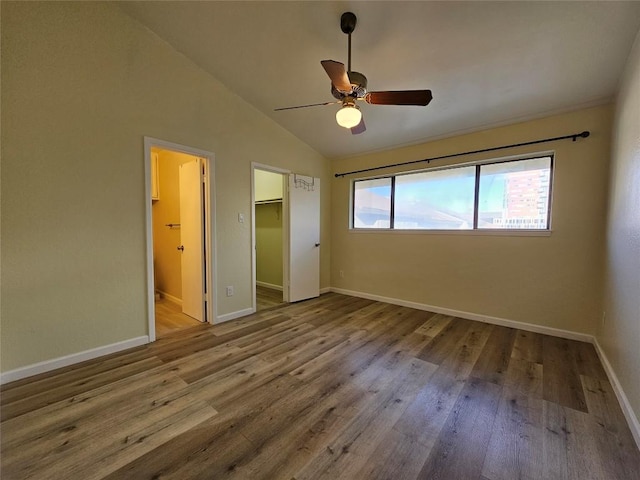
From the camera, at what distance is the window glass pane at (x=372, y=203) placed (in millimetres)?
4441

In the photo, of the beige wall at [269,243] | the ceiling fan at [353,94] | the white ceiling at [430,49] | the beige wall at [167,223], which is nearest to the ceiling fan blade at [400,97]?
the ceiling fan at [353,94]

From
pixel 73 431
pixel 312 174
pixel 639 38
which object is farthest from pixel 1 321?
pixel 639 38

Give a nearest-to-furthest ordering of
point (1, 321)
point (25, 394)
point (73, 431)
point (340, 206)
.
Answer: point (73, 431)
point (25, 394)
point (1, 321)
point (340, 206)

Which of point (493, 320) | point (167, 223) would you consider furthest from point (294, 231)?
point (493, 320)

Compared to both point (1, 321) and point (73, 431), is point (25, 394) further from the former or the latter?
point (73, 431)

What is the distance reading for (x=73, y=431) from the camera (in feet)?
5.18

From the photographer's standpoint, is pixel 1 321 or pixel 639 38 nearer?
pixel 639 38

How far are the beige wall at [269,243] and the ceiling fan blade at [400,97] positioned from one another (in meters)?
3.18

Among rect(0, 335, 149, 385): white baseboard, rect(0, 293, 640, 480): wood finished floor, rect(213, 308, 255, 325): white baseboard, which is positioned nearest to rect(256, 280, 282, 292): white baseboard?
rect(213, 308, 255, 325): white baseboard

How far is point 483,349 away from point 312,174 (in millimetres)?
3480

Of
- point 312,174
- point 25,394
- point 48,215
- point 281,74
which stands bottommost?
point 25,394

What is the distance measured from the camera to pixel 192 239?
3510 mm

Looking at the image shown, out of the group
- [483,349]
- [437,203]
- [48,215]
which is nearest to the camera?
[48,215]

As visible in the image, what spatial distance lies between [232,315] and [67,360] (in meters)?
1.60
